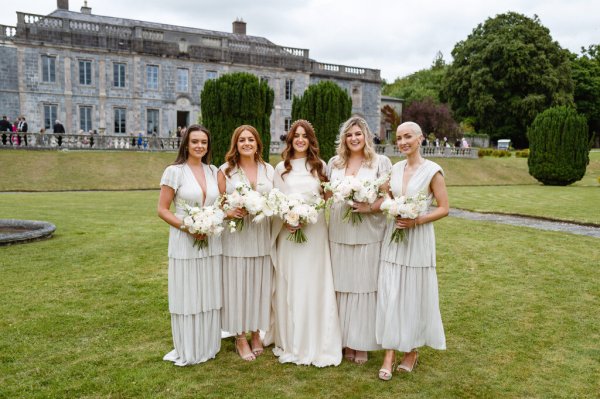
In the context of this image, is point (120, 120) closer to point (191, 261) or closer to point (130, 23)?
point (130, 23)

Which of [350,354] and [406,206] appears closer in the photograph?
[406,206]

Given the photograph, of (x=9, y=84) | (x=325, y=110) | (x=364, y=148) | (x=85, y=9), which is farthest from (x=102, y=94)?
(x=364, y=148)

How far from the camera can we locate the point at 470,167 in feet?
102

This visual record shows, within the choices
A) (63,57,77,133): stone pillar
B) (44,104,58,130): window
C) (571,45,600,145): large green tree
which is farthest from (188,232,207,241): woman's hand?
(571,45,600,145): large green tree

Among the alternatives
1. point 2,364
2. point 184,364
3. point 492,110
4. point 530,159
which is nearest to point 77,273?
point 2,364

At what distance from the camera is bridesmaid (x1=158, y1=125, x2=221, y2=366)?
4.30 meters

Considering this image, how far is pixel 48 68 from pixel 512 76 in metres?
38.6

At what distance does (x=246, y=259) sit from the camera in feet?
15.1

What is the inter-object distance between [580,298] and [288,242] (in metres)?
4.23

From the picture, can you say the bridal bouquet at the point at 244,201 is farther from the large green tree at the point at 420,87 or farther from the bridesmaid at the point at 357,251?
the large green tree at the point at 420,87

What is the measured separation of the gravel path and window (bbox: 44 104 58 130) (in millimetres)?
29178

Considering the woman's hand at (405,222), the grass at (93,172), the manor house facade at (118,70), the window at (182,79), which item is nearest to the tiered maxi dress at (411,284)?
the woman's hand at (405,222)

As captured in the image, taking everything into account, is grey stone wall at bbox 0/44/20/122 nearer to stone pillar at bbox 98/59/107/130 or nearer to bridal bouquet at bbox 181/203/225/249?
stone pillar at bbox 98/59/107/130

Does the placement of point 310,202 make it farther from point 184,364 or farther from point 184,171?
point 184,364
